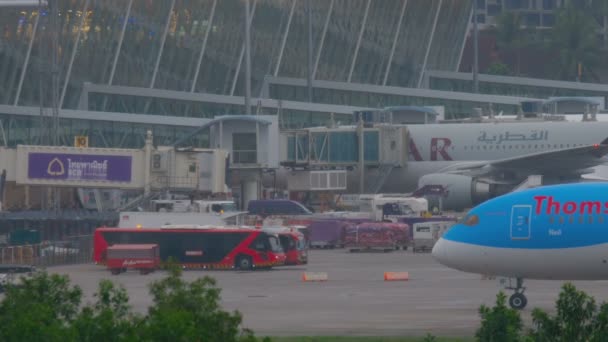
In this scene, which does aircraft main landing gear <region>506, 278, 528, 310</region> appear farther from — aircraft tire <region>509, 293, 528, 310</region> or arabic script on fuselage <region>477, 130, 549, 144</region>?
arabic script on fuselage <region>477, 130, 549, 144</region>

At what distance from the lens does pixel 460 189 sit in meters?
65.7

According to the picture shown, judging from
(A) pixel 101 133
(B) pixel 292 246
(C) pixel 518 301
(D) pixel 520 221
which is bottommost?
(C) pixel 518 301

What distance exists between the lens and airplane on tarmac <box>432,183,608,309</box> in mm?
26375

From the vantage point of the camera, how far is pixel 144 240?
4616cm

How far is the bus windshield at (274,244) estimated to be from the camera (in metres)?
45.2

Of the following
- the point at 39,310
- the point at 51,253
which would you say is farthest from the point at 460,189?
the point at 39,310

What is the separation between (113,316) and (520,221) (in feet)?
44.2

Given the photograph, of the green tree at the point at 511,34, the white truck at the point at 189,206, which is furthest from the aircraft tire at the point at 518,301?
the green tree at the point at 511,34

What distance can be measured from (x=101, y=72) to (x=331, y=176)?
1074 inches

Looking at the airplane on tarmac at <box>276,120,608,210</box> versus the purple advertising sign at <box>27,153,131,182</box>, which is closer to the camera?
the purple advertising sign at <box>27,153,131,182</box>

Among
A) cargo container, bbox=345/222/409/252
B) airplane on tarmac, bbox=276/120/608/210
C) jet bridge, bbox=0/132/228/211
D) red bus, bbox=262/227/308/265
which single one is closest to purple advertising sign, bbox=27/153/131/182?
jet bridge, bbox=0/132/228/211

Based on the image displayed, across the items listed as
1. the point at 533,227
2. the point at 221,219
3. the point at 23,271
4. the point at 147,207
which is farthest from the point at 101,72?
the point at 533,227

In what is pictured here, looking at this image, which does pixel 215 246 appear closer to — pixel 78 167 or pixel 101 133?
pixel 78 167

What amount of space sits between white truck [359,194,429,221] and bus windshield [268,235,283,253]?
15.1 m
